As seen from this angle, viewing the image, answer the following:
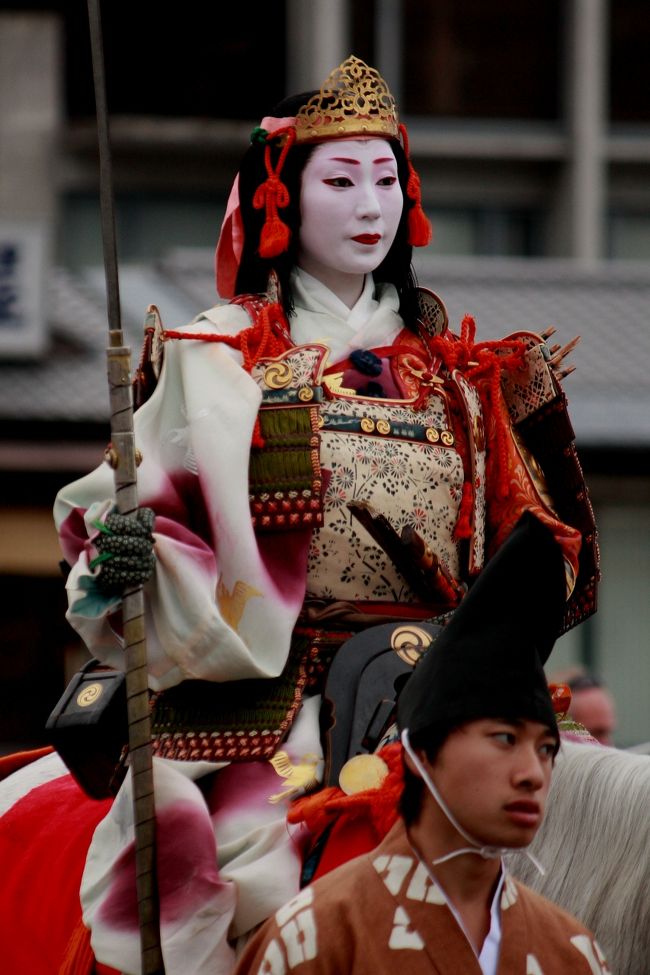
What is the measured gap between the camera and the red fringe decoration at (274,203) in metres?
5.34

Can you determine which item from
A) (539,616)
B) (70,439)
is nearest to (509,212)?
(70,439)

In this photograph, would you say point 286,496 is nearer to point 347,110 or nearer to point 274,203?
point 274,203

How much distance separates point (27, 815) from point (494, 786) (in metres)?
2.21

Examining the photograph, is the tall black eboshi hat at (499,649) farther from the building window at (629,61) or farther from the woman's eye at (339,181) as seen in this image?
the building window at (629,61)

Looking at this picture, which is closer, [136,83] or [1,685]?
[1,685]

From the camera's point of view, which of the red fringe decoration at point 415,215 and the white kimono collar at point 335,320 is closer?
the white kimono collar at point 335,320

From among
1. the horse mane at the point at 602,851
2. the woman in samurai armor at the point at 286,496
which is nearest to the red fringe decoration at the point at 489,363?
the woman in samurai armor at the point at 286,496

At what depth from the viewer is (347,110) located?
5.31m

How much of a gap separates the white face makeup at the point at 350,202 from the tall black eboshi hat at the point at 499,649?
1.68 metres

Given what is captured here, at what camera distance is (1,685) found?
599 inches

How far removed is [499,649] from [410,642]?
1.24 meters

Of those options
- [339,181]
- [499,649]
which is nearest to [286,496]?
[339,181]

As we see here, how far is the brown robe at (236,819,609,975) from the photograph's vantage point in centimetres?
360

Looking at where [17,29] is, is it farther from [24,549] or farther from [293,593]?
[293,593]
